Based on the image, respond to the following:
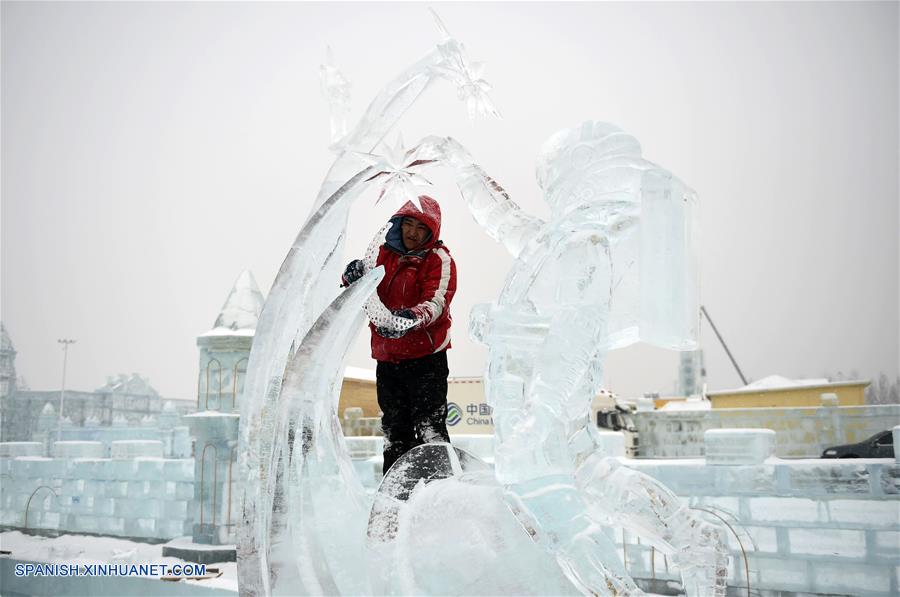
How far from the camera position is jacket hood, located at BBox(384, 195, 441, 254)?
2.24 m

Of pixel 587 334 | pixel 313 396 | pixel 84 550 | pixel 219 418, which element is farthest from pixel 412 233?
pixel 84 550

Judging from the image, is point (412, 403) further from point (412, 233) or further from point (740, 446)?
point (740, 446)

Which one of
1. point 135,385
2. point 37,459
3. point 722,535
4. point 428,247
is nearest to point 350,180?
point 428,247

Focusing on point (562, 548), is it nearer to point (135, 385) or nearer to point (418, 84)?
point (418, 84)

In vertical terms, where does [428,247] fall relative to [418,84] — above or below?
below

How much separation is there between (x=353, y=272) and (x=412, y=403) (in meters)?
0.49

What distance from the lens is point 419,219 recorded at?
2242mm

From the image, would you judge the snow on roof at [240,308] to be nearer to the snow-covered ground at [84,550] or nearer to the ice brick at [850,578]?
the snow-covered ground at [84,550]

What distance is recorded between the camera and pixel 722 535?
1556 mm

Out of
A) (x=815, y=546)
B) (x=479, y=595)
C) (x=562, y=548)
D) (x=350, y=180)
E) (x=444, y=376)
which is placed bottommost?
(x=815, y=546)

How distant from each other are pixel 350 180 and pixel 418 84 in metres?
0.41

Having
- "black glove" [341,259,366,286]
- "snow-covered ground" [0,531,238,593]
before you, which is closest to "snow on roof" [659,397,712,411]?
"snow-covered ground" [0,531,238,593]

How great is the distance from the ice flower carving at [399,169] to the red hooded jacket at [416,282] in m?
0.19

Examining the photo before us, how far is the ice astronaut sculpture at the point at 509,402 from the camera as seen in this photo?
1579 millimetres
